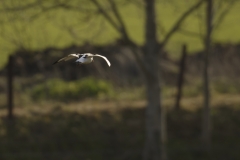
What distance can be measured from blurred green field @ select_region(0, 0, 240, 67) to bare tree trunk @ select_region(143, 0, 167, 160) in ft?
4.14

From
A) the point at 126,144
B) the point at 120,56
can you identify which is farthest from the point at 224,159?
the point at 120,56

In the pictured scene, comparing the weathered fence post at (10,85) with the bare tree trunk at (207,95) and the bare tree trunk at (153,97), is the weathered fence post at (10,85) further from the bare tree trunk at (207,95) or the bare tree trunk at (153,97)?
the bare tree trunk at (207,95)

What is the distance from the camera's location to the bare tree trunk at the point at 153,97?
520 inches

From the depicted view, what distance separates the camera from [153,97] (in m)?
13.5

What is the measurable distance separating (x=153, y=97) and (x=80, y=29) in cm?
361

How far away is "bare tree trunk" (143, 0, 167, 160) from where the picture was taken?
1321cm

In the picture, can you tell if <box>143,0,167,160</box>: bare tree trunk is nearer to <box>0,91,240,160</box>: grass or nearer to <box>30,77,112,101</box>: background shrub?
<box>0,91,240,160</box>: grass

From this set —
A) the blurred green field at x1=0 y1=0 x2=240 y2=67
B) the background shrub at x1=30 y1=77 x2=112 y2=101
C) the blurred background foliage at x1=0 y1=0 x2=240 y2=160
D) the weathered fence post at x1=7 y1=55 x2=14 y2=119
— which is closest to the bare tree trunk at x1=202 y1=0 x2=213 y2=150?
the blurred background foliage at x1=0 y1=0 x2=240 y2=160

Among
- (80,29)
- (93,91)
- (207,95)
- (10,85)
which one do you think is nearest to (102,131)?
(93,91)

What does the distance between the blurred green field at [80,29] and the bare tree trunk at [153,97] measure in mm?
1263

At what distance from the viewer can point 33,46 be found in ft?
52.3

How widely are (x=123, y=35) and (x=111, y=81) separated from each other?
13.1ft

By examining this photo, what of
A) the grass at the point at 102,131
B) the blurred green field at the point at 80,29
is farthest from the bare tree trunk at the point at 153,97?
the blurred green field at the point at 80,29

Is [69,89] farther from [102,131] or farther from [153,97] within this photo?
[153,97]
